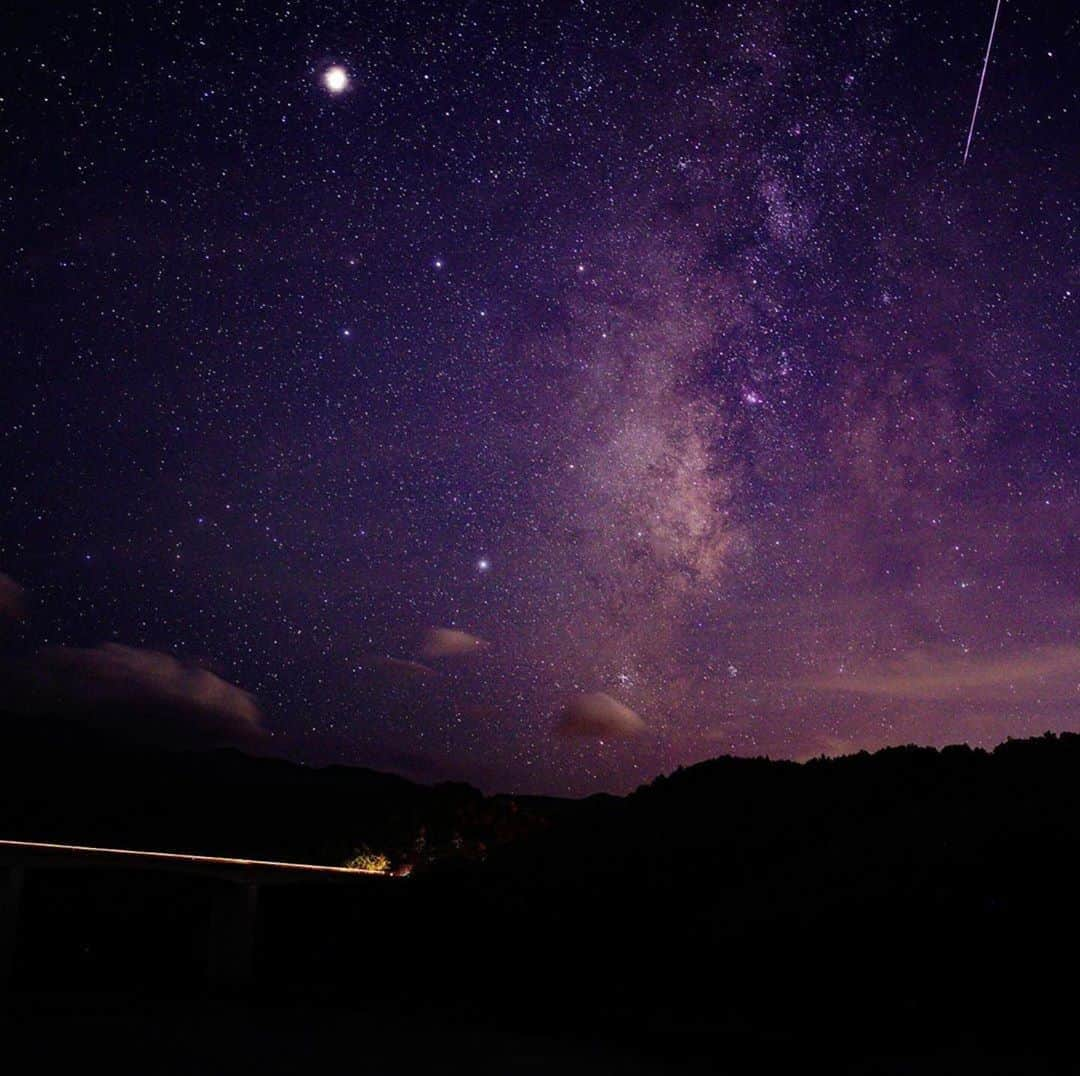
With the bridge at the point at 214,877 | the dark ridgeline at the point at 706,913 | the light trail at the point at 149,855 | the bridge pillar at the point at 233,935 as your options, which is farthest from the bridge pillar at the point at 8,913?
the bridge pillar at the point at 233,935

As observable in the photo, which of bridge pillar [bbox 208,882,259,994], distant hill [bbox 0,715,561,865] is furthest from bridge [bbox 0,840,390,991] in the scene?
distant hill [bbox 0,715,561,865]

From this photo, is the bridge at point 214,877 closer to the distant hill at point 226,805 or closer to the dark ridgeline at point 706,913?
the dark ridgeline at point 706,913

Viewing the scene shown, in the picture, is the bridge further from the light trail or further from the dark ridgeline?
the dark ridgeline

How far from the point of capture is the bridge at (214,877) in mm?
15758

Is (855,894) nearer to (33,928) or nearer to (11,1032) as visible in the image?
(11,1032)

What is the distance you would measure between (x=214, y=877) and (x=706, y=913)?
10.2 m

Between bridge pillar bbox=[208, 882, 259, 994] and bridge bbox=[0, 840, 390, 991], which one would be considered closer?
bridge bbox=[0, 840, 390, 991]

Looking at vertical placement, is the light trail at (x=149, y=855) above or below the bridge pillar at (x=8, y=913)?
above

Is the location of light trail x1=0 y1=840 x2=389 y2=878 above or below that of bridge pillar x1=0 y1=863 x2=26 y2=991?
above

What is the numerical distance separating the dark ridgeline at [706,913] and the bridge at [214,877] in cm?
66

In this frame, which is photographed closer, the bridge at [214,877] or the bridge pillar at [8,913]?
the bridge pillar at [8,913]

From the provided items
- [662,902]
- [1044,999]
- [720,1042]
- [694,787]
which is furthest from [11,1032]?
[694,787]

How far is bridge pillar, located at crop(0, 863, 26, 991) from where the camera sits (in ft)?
49.4

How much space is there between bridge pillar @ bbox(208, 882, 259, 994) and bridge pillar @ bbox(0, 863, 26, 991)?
11.4ft
